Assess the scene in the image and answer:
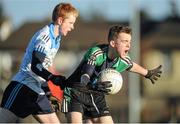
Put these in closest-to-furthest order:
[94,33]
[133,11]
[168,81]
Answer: [133,11] < [168,81] < [94,33]

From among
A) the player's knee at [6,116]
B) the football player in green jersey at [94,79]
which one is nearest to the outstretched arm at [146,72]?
the football player in green jersey at [94,79]

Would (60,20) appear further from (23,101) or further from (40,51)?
(23,101)

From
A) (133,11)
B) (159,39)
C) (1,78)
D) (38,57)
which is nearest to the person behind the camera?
(38,57)

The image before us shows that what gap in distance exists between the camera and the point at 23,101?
952 centimetres

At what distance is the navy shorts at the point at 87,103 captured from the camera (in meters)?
9.79

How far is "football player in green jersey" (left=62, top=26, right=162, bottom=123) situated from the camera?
9.55 m

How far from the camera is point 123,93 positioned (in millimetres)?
51750

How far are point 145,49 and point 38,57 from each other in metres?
48.8

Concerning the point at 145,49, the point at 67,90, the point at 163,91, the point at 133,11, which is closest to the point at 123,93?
the point at 163,91

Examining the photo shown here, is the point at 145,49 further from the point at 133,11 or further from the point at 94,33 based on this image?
the point at 133,11

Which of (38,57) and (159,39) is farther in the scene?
(159,39)

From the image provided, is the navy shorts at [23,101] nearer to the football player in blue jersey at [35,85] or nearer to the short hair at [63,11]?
the football player in blue jersey at [35,85]

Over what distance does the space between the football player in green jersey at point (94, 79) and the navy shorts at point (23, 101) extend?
38 centimetres

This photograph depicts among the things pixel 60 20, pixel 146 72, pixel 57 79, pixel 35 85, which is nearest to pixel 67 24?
pixel 60 20
